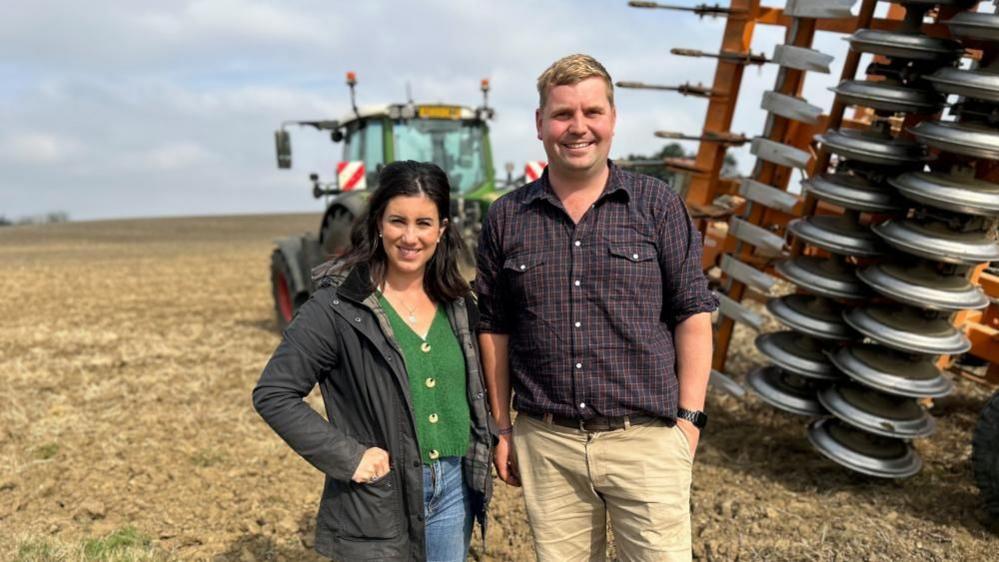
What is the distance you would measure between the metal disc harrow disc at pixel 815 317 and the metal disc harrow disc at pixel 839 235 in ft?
1.13

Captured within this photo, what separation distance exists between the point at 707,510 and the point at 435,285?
7.26 feet

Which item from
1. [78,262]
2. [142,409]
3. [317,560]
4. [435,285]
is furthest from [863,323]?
[78,262]

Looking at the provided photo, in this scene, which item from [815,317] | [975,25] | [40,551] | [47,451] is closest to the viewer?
[975,25]

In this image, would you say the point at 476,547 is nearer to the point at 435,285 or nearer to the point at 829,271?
the point at 435,285

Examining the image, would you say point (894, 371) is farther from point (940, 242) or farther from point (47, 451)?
point (47, 451)

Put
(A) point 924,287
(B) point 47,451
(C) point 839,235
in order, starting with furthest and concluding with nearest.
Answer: (B) point 47,451
(C) point 839,235
(A) point 924,287

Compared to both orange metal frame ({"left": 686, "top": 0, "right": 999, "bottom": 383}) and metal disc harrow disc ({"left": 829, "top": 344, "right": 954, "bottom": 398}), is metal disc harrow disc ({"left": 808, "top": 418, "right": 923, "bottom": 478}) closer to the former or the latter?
metal disc harrow disc ({"left": 829, "top": 344, "right": 954, "bottom": 398})

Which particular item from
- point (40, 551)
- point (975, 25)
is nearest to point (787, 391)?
point (975, 25)

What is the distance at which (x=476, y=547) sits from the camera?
3400 millimetres

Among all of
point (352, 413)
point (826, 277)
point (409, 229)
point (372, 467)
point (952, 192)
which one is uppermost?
point (952, 192)

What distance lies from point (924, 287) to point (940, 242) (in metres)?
0.21

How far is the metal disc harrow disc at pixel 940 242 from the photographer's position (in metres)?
3.32

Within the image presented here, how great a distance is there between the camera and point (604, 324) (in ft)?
6.59

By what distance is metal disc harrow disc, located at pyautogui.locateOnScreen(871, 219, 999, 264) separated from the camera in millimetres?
3324
